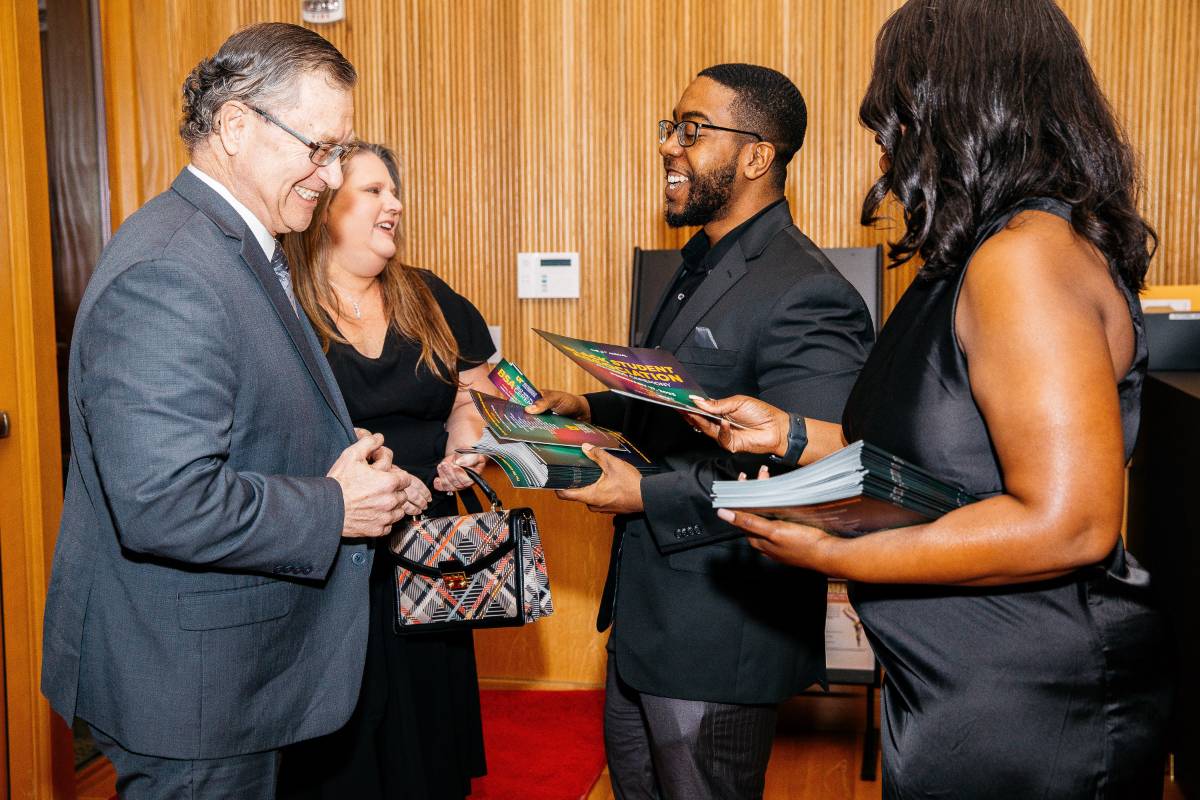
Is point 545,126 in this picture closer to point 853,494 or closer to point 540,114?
point 540,114

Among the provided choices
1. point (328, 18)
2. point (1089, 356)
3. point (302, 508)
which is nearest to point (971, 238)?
point (1089, 356)

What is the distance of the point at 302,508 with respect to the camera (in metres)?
1.42

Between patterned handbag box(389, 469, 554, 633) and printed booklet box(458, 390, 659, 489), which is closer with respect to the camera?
printed booklet box(458, 390, 659, 489)

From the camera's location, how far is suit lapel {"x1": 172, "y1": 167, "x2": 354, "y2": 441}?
4.74ft

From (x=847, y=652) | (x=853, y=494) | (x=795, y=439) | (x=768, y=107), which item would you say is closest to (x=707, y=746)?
(x=795, y=439)

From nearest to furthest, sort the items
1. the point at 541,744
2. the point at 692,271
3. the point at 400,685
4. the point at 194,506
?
the point at 194,506, the point at 692,271, the point at 400,685, the point at 541,744

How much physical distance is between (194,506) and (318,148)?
619 mm

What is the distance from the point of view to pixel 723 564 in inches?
68.8

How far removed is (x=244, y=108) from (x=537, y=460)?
73 cm

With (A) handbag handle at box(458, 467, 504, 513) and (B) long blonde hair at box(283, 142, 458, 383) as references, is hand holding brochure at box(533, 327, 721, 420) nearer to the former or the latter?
(A) handbag handle at box(458, 467, 504, 513)

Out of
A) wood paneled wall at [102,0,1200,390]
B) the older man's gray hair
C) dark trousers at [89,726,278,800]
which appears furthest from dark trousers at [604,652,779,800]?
wood paneled wall at [102,0,1200,390]

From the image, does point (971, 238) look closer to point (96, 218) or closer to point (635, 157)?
point (635, 157)

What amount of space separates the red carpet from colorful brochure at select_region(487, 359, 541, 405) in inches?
60.9

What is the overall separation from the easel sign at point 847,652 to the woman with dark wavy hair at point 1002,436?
1964mm
